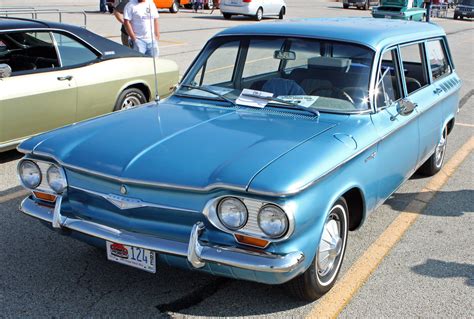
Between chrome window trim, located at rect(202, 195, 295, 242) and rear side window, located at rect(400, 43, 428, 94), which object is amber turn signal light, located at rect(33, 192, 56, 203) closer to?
chrome window trim, located at rect(202, 195, 295, 242)

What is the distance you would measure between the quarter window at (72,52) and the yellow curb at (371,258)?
3.85 metres

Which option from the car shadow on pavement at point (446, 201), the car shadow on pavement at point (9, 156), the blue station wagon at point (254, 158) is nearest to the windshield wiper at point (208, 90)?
the blue station wagon at point (254, 158)

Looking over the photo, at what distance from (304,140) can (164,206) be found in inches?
37.2

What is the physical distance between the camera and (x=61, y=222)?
130 inches

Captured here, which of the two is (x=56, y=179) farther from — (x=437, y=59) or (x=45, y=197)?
(x=437, y=59)

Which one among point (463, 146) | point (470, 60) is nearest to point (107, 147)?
point (463, 146)

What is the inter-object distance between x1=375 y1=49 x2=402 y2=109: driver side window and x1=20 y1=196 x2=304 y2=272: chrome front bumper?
5.54ft

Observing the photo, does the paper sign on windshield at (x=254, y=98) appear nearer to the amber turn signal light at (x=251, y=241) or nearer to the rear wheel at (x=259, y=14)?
the amber turn signal light at (x=251, y=241)

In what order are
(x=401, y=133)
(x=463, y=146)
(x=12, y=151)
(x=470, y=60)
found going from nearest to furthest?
(x=401, y=133) → (x=12, y=151) → (x=463, y=146) → (x=470, y=60)

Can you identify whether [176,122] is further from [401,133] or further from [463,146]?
[463,146]

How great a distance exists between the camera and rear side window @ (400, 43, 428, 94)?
196 inches

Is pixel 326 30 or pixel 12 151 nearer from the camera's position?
pixel 326 30

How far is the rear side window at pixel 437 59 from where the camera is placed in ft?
17.5

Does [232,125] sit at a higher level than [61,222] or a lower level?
higher
